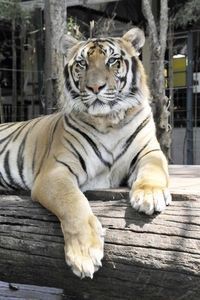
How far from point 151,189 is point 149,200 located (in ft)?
0.26

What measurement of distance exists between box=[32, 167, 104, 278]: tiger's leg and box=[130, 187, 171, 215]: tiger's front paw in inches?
8.0

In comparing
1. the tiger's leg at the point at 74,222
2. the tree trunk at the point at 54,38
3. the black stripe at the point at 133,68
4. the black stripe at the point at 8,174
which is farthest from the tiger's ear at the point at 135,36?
the tree trunk at the point at 54,38

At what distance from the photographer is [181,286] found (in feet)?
5.68

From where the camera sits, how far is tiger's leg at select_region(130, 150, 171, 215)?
74.1 inches

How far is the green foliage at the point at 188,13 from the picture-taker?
6.94 meters

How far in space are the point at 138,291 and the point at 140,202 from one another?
1.27 ft

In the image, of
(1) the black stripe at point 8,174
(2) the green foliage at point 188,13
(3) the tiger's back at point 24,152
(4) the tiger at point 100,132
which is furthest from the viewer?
(2) the green foliage at point 188,13

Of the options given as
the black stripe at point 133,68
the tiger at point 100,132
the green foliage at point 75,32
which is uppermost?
the green foliage at point 75,32

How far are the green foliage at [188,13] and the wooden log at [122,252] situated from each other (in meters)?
5.61

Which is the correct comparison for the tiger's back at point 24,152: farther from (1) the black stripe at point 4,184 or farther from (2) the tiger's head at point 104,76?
(2) the tiger's head at point 104,76

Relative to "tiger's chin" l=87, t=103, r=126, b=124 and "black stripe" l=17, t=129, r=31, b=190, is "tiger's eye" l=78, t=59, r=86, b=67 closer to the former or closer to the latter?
"tiger's chin" l=87, t=103, r=126, b=124

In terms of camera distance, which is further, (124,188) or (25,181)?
(25,181)

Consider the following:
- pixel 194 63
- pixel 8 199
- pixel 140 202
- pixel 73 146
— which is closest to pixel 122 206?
pixel 140 202

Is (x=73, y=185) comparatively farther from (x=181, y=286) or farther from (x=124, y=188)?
(x=181, y=286)
